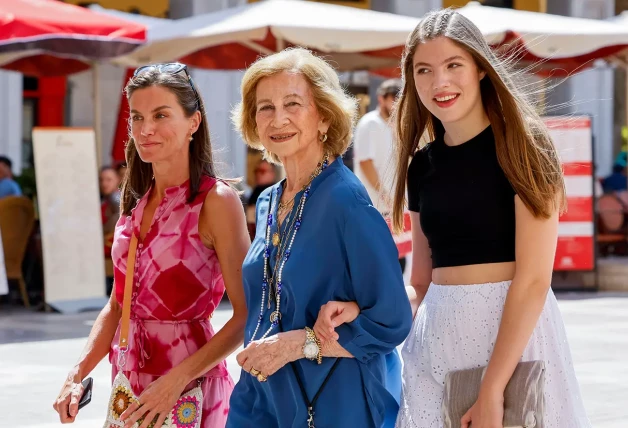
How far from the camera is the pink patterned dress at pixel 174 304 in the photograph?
3.12 metres

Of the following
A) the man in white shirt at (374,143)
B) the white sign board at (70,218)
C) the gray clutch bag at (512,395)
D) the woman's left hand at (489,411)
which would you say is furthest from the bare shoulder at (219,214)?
the white sign board at (70,218)

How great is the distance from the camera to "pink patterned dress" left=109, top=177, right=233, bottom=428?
312 cm

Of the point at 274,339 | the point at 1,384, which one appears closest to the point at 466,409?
the point at 274,339

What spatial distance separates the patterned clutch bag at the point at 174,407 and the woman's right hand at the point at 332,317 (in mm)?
565

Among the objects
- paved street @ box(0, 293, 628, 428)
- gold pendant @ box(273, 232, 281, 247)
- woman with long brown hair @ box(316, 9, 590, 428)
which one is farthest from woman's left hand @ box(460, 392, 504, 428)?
paved street @ box(0, 293, 628, 428)

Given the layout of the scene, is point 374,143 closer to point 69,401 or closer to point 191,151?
point 191,151

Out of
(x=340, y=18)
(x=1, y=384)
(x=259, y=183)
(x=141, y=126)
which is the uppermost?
(x=340, y=18)

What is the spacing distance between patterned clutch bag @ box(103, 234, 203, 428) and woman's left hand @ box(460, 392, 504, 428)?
0.83 m

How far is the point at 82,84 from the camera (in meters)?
18.8

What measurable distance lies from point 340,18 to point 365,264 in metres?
9.56

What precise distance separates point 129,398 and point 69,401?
26 centimetres

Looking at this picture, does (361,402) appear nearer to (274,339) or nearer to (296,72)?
(274,339)

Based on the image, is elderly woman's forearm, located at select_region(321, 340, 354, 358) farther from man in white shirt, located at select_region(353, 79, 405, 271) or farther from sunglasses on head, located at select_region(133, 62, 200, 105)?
man in white shirt, located at select_region(353, 79, 405, 271)

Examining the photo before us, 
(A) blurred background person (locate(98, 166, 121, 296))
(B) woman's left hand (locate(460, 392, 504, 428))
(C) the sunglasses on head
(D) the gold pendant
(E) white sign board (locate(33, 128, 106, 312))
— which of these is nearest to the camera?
(B) woman's left hand (locate(460, 392, 504, 428))
